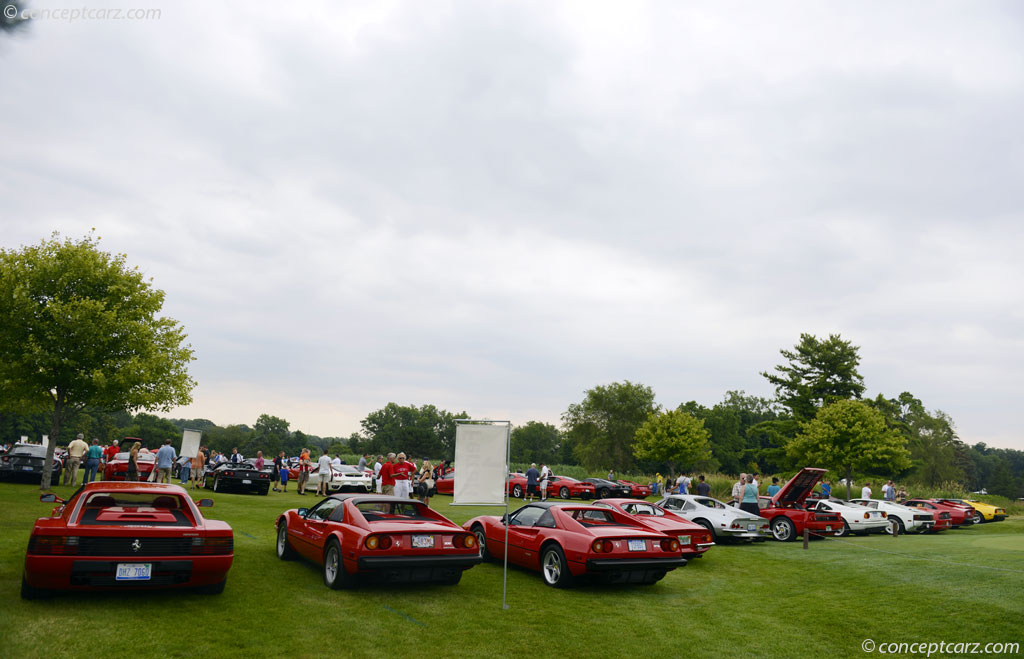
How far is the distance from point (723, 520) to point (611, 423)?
6041 centimetres

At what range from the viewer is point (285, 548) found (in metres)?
10.1

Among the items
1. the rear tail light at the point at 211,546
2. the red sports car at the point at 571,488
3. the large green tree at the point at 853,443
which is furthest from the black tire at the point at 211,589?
the large green tree at the point at 853,443

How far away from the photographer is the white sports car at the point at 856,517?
19.2 meters

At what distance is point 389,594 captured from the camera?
8.37 m

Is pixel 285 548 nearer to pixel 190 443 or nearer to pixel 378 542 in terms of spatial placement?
pixel 378 542

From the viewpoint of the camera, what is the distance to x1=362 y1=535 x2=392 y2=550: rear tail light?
318 inches

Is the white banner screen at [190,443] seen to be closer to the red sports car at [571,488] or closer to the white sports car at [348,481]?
the white sports car at [348,481]

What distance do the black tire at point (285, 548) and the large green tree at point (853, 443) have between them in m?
33.3

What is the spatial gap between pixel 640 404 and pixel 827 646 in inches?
2719

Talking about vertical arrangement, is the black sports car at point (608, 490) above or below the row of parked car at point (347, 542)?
below

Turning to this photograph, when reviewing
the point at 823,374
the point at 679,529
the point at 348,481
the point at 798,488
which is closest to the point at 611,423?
the point at 823,374

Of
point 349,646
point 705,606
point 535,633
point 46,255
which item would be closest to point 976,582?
point 705,606

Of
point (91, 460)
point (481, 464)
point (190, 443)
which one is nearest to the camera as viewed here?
point (481, 464)

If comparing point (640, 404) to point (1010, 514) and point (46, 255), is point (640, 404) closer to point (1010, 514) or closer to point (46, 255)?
point (1010, 514)
